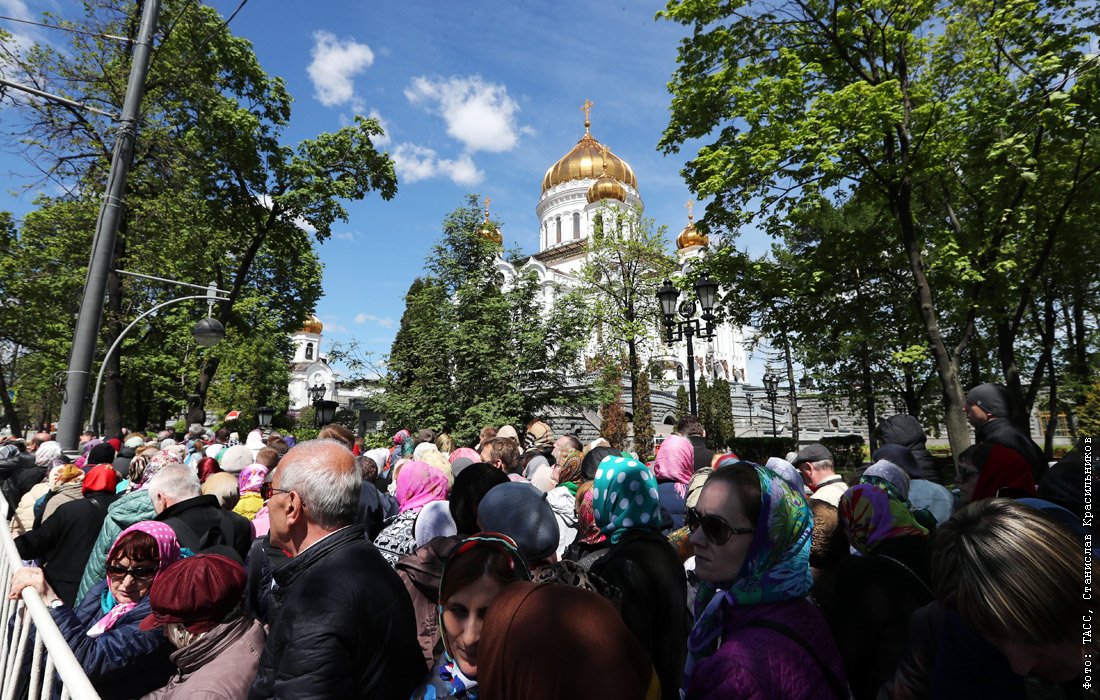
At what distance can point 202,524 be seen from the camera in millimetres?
3908

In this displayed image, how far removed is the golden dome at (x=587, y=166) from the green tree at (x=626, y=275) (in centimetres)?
Result: 2834

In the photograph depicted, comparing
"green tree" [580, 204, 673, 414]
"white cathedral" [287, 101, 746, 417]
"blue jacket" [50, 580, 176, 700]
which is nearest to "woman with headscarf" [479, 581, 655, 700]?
"blue jacket" [50, 580, 176, 700]

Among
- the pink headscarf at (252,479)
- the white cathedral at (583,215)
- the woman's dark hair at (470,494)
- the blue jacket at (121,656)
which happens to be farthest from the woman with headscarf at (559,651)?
the white cathedral at (583,215)

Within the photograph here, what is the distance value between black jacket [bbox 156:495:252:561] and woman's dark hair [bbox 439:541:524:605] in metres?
2.50

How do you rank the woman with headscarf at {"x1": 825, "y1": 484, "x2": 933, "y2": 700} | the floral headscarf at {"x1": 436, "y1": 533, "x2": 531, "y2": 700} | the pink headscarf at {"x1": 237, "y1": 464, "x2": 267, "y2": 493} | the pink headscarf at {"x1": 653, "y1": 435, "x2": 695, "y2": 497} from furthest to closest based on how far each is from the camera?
the pink headscarf at {"x1": 237, "y1": 464, "x2": 267, "y2": 493}, the pink headscarf at {"x1": 653, "y1": 435, "x2": 695, "y2": 497}, the woman with headscarf at {"x1": 825, "y1": 484, "x2": 933, "y2": 700}, the floral headscarf at {"x1": 436, "y1": 533, "x2": 531, "y2": 700}

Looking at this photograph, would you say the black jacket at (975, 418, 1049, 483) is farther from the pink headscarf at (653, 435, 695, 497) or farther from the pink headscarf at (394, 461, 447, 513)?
the pink headscarf at (394, 461, 447, 513)

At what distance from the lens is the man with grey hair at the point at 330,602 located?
77.0 inches

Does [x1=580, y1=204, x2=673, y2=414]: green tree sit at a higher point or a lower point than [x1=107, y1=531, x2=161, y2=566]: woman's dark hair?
higher

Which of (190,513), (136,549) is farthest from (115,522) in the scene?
(136,549)

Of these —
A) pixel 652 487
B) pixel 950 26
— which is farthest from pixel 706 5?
pixel 652 487

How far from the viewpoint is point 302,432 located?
27.5m

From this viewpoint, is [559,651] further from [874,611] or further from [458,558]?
[874,611]

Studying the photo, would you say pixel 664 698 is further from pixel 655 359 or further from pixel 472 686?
pixel 655 359

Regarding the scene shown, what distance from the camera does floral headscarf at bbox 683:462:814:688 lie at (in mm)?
1956
